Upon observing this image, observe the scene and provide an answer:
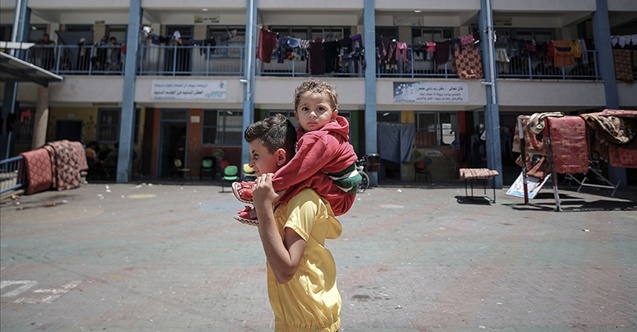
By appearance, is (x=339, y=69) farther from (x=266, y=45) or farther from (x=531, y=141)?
(x=531, y=141)

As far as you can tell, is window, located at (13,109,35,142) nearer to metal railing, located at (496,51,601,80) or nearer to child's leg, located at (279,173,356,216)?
child's leg, located at (279,173,356,216)

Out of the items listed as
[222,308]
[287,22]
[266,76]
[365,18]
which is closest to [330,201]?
[222,308]

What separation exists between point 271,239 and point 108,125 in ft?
57.7

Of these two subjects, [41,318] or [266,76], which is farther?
[266,76]

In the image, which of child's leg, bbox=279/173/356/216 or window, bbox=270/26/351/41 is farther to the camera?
window, bbox=270/26/351/41

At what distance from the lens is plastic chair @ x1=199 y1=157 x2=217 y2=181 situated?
1442cm

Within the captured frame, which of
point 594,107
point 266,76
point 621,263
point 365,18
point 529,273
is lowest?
point 529,273

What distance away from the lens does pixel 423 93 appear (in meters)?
12.5

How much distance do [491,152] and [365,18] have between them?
23.6ft

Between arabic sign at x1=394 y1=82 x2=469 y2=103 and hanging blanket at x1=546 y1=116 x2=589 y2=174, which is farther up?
arabic sign at x1=394 y1=82 x2=469 y2=103

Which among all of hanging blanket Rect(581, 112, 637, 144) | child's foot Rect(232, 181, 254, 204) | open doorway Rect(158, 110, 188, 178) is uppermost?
open doorway Rect(158, 110, 188, 178)

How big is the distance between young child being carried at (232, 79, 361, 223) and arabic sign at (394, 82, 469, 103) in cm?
1201

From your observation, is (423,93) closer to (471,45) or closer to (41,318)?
(471,45)

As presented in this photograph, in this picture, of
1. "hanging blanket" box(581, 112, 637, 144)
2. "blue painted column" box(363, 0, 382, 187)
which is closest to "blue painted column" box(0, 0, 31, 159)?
"blue painted column" box(363, 0, 382, 187)
